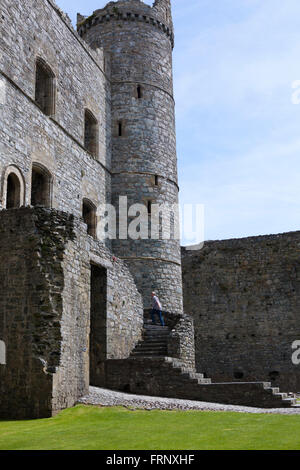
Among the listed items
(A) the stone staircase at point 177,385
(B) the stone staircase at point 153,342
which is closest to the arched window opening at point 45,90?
(B) the stone staircase at point 153,342

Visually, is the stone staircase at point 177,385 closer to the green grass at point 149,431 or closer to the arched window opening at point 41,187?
the green grass at point 149,431

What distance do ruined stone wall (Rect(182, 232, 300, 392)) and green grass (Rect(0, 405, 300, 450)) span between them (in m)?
13.9

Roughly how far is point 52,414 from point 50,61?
1149 centimetres

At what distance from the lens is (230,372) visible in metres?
24.9

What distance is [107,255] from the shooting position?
626 inches

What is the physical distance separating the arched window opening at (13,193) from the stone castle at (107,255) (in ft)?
0.13

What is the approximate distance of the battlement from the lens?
23375 mm

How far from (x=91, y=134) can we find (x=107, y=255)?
6943 millimetres

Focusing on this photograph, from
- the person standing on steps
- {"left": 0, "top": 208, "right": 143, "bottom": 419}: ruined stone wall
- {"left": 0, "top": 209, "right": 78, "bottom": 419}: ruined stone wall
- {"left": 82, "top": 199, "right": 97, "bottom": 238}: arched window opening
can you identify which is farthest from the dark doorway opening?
{"left": 82, "top": 199, "right": 97, "bottom": 238}: arched window opening

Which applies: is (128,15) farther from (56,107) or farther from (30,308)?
(30,308)

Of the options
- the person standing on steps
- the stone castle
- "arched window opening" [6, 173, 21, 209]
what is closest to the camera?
the stone castle

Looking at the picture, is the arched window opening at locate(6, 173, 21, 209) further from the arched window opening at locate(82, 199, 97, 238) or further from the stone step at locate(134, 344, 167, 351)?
the stone step at locate(134, 344, 167, 351)
